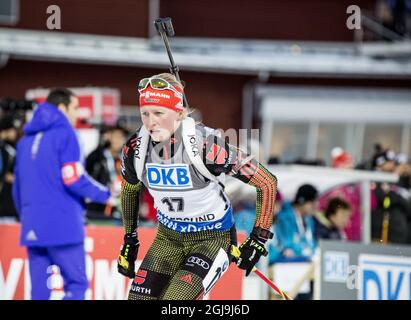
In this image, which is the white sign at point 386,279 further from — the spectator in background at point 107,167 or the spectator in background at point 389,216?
the spectator in background at point 107,167

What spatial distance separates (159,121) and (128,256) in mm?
949

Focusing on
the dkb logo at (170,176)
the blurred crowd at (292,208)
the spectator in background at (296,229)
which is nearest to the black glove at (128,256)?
the dkb logo at (170,176)

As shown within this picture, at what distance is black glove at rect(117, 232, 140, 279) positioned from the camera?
6.57 metres

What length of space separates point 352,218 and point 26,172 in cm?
396

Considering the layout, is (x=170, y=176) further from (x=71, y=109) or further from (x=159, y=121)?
(x=71, y=109)

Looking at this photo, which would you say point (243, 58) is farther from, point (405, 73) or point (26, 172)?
point (26, 172)

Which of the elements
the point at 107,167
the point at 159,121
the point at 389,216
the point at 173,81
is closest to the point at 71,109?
the point at 107,167

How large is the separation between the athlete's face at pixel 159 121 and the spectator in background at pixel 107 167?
13.4 ft

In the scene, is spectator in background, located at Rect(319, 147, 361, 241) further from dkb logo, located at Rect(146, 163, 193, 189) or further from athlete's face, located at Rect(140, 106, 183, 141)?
athlete's face, located at Rect(140, 106, 183, 141)

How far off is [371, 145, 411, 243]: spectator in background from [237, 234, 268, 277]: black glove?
200 inches

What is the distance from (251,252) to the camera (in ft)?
20.4

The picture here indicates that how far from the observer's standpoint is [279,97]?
20.5 m
